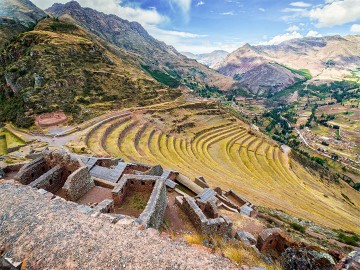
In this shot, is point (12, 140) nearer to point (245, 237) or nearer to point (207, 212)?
point (207, 212)

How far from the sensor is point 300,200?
40.7 metres

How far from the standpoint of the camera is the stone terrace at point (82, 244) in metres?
7.46

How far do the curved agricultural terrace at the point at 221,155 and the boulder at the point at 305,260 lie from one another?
18666 mm

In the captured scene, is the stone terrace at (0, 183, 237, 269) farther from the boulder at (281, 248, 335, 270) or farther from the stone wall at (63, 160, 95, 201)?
the boulder at (281, 248, 335, 270)

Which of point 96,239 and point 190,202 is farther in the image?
point 190,202

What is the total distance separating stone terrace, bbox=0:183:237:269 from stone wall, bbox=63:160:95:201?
5.16 meters

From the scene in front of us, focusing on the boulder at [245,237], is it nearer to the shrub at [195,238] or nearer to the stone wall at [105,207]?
the shrub at [195,238]

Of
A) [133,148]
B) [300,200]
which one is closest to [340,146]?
[300,200]

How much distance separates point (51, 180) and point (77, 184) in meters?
2.06

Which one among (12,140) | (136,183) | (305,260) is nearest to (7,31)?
(12,140)

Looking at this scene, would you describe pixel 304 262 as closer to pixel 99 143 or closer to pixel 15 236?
pixel 15 236

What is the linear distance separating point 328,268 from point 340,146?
136110mm

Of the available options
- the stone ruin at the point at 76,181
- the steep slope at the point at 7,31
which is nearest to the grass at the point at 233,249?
the stone ruin at the point at 76,181

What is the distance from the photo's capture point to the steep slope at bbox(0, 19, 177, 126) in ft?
175
